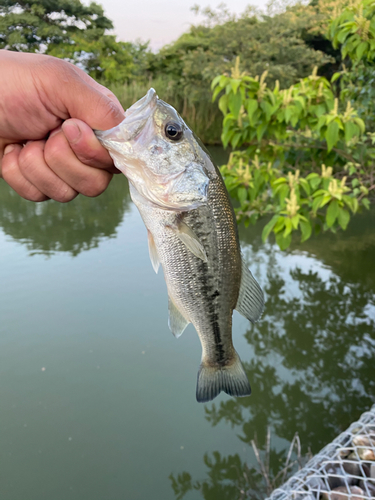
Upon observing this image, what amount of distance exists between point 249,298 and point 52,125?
90 cm

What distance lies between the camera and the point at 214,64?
16016 mm

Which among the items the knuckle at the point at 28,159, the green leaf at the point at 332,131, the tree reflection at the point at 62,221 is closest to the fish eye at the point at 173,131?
the knuckle at the point at 28,159

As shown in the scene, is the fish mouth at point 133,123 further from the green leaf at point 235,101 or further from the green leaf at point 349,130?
the green leaf at point 349,130

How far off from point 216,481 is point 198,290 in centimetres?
188

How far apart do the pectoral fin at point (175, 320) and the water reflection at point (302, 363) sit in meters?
1.41

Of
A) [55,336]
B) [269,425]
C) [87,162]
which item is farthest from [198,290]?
[55,336]

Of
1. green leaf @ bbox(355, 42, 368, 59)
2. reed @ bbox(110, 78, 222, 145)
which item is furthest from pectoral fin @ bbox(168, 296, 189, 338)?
reed @ bbox(110, 78, 222, 145)

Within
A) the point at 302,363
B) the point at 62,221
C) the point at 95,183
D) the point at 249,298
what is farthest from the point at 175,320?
the point at 62,221

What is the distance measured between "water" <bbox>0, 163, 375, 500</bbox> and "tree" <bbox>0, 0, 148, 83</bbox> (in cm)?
577

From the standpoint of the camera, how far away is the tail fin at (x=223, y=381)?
4.21ft

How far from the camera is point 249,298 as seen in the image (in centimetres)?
126

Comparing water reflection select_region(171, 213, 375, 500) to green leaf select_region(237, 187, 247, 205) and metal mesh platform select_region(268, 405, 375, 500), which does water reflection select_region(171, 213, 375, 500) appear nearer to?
metal mesh platform select_region(268, 405, 375, 500)

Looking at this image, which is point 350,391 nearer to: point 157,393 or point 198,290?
point 157,393

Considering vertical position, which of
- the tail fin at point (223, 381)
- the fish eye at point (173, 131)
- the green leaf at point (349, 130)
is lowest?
the tail fin at point (223, 381)
